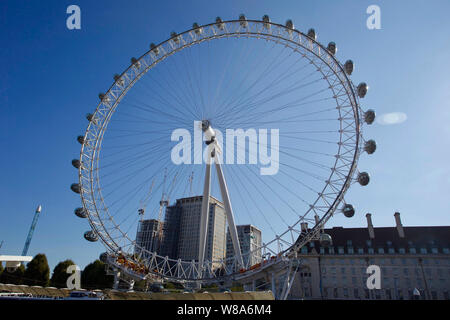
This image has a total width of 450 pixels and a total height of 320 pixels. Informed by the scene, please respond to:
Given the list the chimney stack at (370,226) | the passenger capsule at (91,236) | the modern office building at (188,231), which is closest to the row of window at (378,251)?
the chimney stack at (370,226)

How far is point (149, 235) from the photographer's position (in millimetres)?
157750

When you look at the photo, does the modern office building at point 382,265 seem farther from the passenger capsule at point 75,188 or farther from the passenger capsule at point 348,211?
the passenger capsule at point 75,188

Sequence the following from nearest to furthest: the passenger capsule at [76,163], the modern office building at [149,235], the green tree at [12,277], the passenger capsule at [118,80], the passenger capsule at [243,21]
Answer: the passenger capsule at [243,21] → the passenger capsule at [76,163] → the passenger capsule at [118,80] → the green tree at [12,277] → the modern office building at [149,235]

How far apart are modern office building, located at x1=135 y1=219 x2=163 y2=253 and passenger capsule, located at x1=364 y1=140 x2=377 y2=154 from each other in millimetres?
133847

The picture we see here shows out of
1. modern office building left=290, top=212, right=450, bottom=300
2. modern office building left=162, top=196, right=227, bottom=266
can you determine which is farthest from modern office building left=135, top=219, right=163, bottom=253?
modern office building left=290, top=212, right=450, bottom=300

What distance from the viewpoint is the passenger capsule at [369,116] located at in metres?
32.9

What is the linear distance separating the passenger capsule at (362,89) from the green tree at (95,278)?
232 feet

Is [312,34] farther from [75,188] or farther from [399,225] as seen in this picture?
[399,225]

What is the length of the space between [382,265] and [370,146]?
155 feet
